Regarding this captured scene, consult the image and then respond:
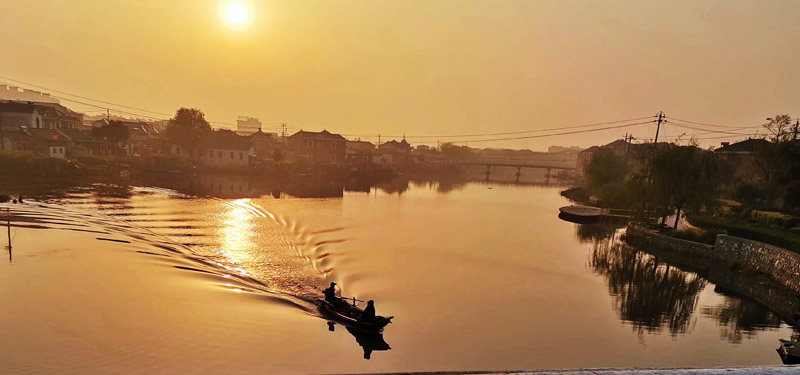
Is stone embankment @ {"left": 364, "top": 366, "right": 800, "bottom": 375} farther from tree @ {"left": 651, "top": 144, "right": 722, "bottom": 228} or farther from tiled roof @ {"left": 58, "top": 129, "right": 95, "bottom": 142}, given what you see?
tiled roof @ {"left": 58, "top": 129, "right": 95, "bottom": 142}

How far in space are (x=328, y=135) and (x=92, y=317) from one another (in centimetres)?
8186

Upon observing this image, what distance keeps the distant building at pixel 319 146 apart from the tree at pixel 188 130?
24.4m

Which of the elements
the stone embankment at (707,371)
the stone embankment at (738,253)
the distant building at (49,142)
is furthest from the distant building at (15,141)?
the stone embankment at (738,253)

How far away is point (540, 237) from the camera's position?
3553cm

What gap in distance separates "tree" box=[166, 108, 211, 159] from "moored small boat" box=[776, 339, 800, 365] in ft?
254

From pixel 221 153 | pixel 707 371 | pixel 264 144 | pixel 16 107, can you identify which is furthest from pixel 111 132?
pixel 707 371

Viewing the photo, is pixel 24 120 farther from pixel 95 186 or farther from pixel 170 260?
pixel 170 260

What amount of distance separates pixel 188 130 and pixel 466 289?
66409mm

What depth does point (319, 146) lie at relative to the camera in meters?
92.8

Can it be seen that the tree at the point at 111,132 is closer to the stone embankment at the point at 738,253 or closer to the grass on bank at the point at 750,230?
the stone embankment at the point at 738,253

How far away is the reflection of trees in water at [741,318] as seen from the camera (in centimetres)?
1705

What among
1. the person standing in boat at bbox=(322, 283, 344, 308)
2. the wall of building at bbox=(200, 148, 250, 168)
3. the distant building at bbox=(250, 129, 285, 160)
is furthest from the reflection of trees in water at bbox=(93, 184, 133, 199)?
the distant building at bbox=(250, 129, 285, 160)

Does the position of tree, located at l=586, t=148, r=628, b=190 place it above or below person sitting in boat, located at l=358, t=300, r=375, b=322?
above

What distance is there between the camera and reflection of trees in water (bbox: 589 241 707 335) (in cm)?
1830
